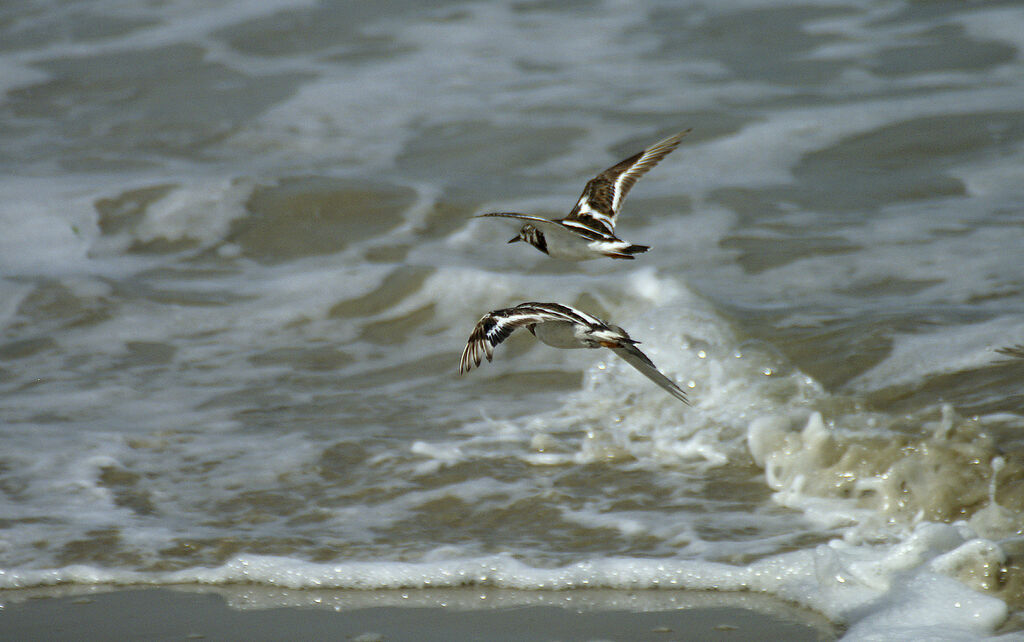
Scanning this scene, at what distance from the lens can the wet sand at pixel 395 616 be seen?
134 inches

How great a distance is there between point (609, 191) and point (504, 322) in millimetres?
1232

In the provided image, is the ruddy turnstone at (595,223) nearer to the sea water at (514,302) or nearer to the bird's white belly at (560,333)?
the bird's white belly at (560,333)

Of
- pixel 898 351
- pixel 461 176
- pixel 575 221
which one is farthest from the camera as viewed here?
A: pixel 461 176

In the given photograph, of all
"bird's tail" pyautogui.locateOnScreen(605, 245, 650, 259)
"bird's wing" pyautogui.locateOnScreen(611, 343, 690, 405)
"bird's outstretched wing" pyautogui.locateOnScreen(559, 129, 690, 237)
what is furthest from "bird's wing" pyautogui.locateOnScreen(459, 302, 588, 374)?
"bird's outstretched wing" pyautogui.locateOnScreen(559, 129, 690, 237)

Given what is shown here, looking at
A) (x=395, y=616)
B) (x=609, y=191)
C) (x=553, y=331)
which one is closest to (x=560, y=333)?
(x=553, y=331)

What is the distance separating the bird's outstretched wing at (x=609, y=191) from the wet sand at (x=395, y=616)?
1.26 metres

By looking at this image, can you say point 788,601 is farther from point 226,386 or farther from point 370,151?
point 370,151

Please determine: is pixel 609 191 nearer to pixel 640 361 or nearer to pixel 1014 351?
pixel 640 361

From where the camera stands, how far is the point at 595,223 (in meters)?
4.14

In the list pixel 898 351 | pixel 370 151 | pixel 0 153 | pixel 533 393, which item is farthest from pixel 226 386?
pixel 0 153

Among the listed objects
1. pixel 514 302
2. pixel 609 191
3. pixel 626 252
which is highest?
pixel 609 191

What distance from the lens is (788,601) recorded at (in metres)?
3.53

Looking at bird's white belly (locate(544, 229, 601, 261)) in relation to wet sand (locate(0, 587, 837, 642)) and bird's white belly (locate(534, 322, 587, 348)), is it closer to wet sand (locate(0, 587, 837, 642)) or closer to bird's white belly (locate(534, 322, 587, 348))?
bird's white belly (locate(534, 322, 587, 348))

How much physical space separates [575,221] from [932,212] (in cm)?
430
